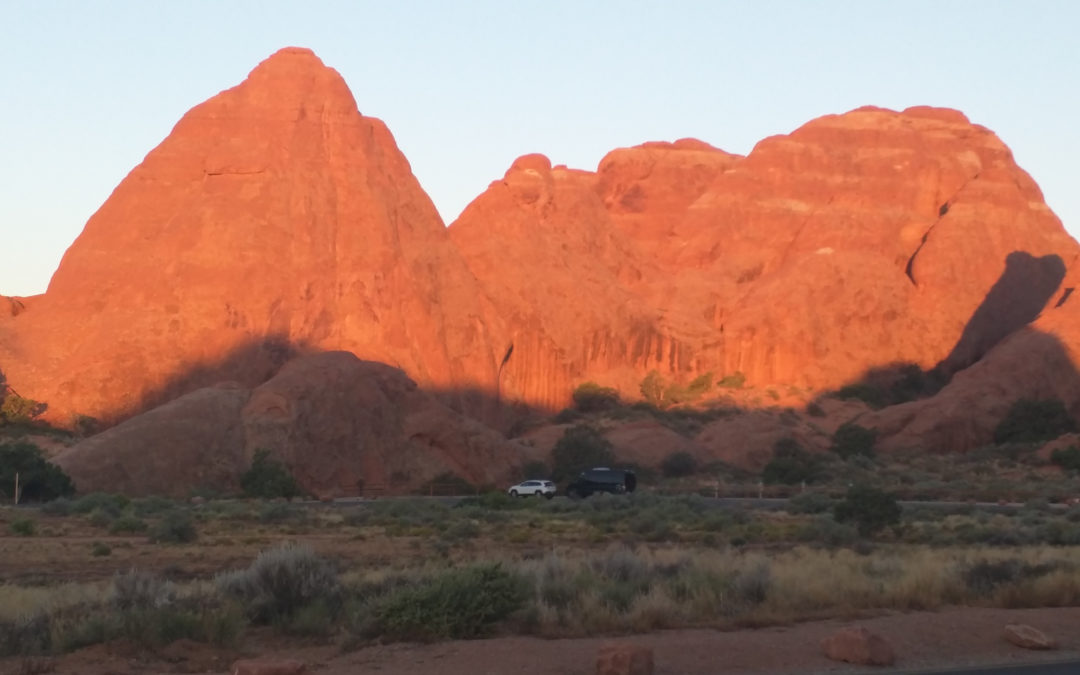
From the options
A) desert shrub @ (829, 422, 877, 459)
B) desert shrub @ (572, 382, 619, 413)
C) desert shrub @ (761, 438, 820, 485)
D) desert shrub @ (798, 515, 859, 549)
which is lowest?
desert shrub @ (798, 515, 859, 549)

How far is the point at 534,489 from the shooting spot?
54844 millimetres

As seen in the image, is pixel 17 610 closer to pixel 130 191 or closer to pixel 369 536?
pixel 369 536

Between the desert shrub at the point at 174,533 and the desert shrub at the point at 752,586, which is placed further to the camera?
the desert shrub at the point at 174,533

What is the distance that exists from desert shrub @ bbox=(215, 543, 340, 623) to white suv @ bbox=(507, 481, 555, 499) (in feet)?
124

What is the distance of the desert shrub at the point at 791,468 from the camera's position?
6362 centimetres

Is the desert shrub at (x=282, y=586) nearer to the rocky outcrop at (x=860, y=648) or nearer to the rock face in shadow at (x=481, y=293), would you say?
the rocky outcrop at (x=860, y=648)

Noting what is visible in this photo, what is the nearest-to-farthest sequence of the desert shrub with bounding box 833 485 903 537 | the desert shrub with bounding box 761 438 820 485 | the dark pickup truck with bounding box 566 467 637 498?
the desert shrub with bounding box 833 485 903 537 < the dark pickup truck with bounding box 566 467 637 498 < the desert shrub with bounding box 761 438 820 485

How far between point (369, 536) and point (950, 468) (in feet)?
137

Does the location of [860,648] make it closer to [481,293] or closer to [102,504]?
[102,504]

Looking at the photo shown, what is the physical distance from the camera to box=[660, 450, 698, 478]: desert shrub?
6662cm

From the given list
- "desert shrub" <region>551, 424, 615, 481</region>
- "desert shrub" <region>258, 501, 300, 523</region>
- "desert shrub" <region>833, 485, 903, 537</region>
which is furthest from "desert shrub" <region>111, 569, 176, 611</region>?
"desert shrub" <region>551, 424, 615, 481</region>

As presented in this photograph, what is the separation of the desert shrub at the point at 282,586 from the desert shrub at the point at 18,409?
150ft

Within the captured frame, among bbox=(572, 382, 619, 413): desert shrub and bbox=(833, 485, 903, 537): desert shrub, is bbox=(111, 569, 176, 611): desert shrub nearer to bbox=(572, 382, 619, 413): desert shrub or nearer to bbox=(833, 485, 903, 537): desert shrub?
bbox=(833, 485, 903, 537): desert shrub

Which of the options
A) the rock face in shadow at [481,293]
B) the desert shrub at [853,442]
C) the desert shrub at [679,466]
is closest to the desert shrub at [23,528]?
the rock face in shadow at [481,293]
